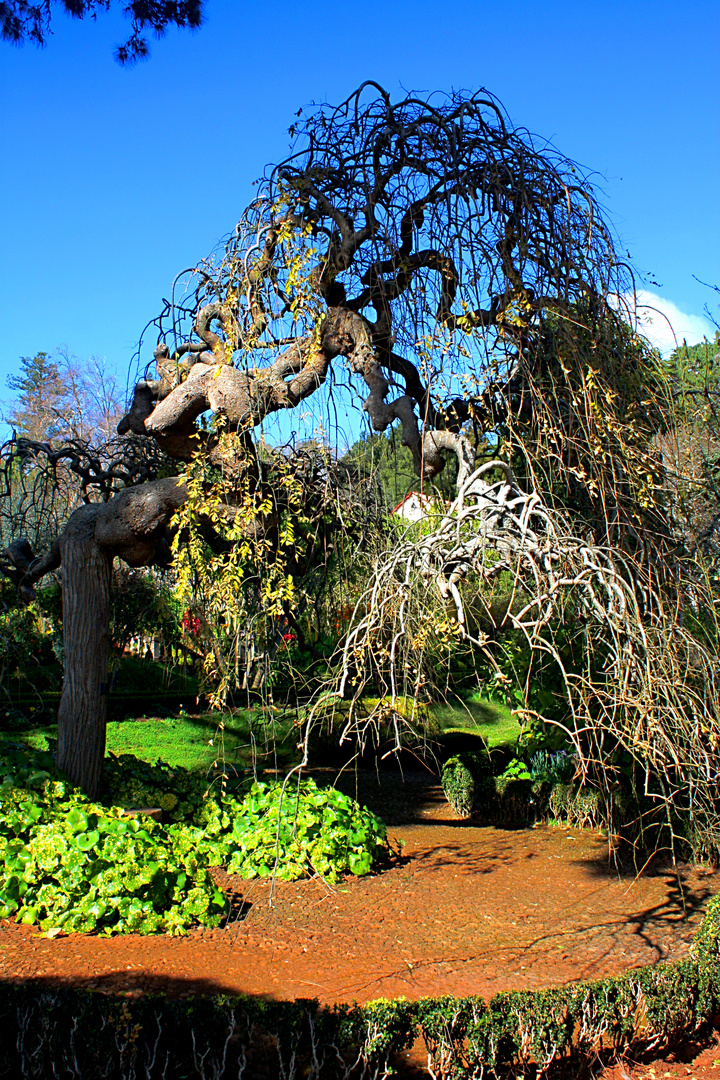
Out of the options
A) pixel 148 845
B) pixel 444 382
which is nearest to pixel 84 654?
pixel 148 845

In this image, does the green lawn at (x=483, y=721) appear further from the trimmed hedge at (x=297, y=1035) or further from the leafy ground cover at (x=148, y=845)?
the trimmed hedge at (x=297, y=1035)

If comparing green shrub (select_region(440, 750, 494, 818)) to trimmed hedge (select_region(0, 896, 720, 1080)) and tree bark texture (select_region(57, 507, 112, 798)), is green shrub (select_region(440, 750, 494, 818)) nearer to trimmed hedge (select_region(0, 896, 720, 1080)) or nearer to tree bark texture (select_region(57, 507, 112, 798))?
tree bark texture (select_region(57, 507, 112, 798))

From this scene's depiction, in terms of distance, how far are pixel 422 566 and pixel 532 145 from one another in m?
3.33

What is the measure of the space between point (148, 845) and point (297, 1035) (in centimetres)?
250

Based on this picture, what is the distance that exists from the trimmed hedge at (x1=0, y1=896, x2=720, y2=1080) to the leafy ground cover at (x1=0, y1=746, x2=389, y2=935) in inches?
31.3

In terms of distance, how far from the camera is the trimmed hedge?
11.0 feet

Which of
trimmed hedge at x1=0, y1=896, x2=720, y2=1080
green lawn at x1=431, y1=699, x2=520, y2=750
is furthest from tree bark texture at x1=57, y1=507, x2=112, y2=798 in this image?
green lawn at x1=431, y1=699, x2=520, y2=750

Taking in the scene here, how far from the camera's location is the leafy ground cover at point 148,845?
16.8 feet

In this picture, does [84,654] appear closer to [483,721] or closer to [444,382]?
[444,382]

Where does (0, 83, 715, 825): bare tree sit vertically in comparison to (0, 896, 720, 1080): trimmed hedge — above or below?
above

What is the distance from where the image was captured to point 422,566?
444 centimetres

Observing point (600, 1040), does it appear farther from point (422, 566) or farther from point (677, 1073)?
point (422, 566)

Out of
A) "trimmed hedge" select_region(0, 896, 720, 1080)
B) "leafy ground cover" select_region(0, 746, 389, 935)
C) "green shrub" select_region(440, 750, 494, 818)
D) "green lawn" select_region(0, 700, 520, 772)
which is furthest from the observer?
"green lawn" select_region(0, 700, 520, 772)

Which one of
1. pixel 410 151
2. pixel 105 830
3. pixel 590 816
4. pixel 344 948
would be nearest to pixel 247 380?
pixel 410 151
